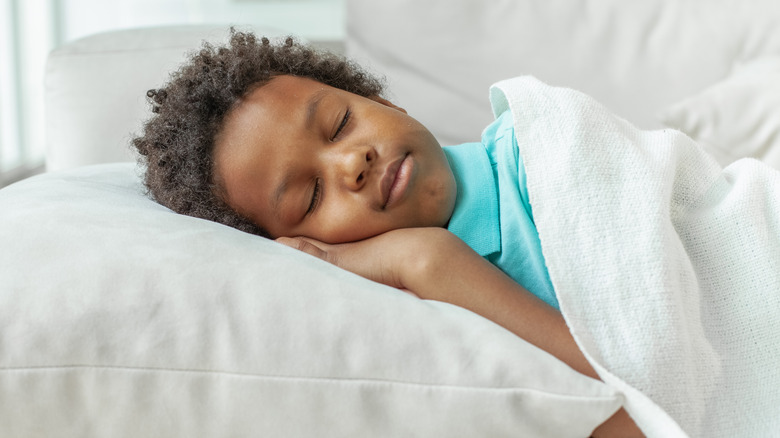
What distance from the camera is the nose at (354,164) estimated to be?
37.7 inches

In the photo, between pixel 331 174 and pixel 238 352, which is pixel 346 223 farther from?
pixel 238 352

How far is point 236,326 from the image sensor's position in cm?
68

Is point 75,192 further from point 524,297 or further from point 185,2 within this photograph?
point 185,2

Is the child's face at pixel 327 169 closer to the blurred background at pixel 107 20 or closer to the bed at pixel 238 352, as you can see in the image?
the bed at pixel 238 352

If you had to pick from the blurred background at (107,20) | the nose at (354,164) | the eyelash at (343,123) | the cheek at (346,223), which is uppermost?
the eyelash at (343,123)

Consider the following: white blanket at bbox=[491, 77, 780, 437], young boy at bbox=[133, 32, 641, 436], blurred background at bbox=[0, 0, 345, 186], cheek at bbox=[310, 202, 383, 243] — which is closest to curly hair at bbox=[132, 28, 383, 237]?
young boy at bbox=[133, 32, 641, 436]

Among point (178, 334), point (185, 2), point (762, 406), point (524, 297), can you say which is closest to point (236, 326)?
point (178, 334)

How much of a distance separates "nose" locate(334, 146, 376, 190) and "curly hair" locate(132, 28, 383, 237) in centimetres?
17

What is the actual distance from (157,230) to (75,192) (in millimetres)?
229

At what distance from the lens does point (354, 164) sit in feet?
3.14

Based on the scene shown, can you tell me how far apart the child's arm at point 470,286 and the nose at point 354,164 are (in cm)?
12

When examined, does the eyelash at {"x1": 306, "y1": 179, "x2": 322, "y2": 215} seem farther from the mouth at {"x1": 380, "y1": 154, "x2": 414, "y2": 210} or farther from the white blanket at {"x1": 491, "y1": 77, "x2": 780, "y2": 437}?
the white blanket at {"x1": 491, "y1": 77, "x2": 780, "y2": 437}

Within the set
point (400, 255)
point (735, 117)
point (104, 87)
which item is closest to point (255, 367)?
point (400, 255)

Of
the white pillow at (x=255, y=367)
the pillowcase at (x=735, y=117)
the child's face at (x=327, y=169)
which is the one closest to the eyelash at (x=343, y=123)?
the child's face at (x=327, y=169)
